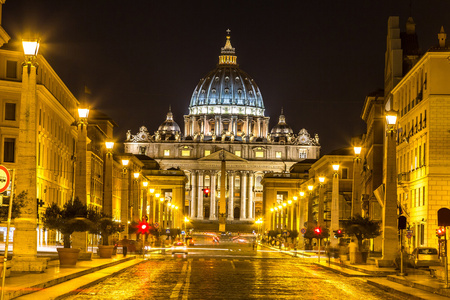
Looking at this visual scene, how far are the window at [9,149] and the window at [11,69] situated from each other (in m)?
4.09

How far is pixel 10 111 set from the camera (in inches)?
2366

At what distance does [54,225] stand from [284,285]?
15.7 m

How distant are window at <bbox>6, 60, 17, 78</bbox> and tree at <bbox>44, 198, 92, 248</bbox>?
792 inches

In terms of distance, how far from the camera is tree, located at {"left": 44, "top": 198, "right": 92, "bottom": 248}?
40250 millimetres

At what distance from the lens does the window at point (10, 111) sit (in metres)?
60.0

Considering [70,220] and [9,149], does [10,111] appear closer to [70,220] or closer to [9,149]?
[9,149]

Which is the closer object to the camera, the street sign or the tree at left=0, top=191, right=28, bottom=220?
the street sign

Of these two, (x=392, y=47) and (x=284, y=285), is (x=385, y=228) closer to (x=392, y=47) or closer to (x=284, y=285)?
(x=284, y=285)

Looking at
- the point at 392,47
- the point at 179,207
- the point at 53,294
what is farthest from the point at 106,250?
the point at 179,207

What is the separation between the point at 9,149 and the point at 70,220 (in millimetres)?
20945

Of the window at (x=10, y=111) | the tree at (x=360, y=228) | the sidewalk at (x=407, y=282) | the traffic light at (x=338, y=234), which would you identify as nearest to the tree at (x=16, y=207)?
the sidewalk at (x=407, y=282)

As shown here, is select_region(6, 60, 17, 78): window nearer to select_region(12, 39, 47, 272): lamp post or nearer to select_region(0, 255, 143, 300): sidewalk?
select_region(0, 255, 143, 300): sidewalk

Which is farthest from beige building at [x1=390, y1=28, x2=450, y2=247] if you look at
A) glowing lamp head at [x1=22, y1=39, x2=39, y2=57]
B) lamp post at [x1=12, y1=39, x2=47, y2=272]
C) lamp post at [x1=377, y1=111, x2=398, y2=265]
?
glowing lamp head at [x1=22, y1=39, x2=39, y2=57]

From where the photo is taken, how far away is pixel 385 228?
1503 inches
